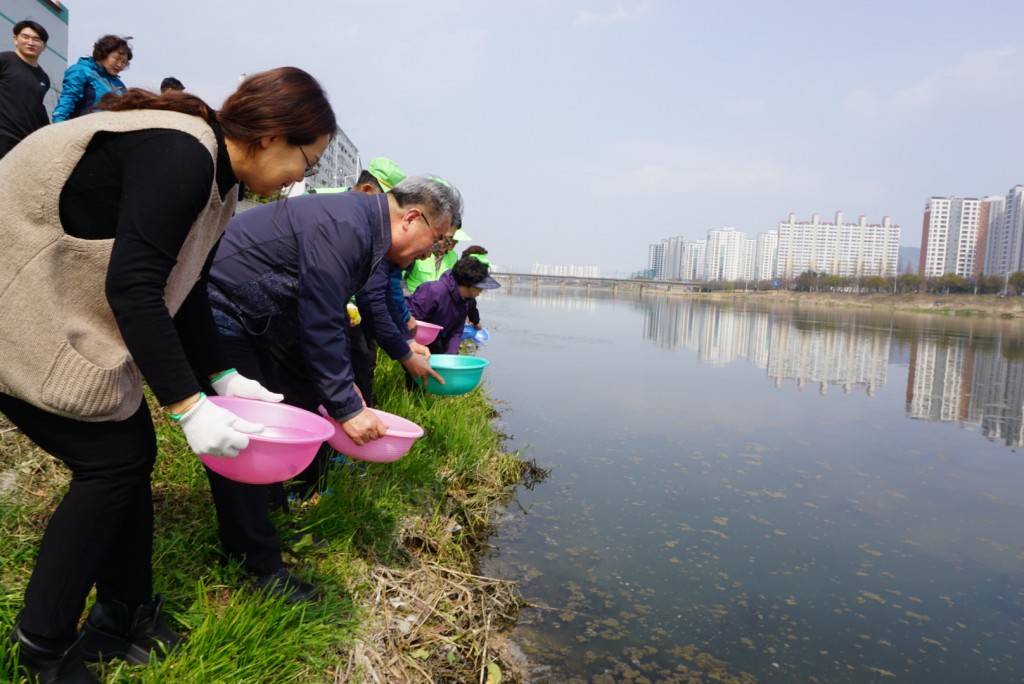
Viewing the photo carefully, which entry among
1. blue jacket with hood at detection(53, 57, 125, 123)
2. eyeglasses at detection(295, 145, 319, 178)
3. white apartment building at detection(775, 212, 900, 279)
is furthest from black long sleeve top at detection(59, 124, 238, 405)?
white apartment building at detection(775, 212, 900, 279)

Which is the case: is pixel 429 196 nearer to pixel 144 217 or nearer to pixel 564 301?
pixel 144 217

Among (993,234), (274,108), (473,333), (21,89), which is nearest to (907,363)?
(473,333)

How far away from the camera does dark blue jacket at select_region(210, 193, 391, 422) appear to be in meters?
2.04

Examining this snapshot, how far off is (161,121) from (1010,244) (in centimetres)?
11456

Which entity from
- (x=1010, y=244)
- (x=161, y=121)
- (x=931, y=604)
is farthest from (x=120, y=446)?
(x=1010, y=244)

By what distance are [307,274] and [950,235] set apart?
429 feet

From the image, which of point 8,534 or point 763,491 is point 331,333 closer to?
point 8,534

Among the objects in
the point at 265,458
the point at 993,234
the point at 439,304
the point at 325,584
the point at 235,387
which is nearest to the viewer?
the point at 265,458

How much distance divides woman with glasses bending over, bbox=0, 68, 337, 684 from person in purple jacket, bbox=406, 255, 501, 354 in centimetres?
322

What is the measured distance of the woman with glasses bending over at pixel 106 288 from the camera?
1.27 metres

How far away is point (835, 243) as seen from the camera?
144m

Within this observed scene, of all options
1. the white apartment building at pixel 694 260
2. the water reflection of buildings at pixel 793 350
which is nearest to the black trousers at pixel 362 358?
the water reflection of buildings at pixel 793 350

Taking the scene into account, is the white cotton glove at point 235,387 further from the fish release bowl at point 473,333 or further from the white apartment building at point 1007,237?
the white apartment building at point 1007,237

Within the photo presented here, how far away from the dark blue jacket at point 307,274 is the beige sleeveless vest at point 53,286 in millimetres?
722
